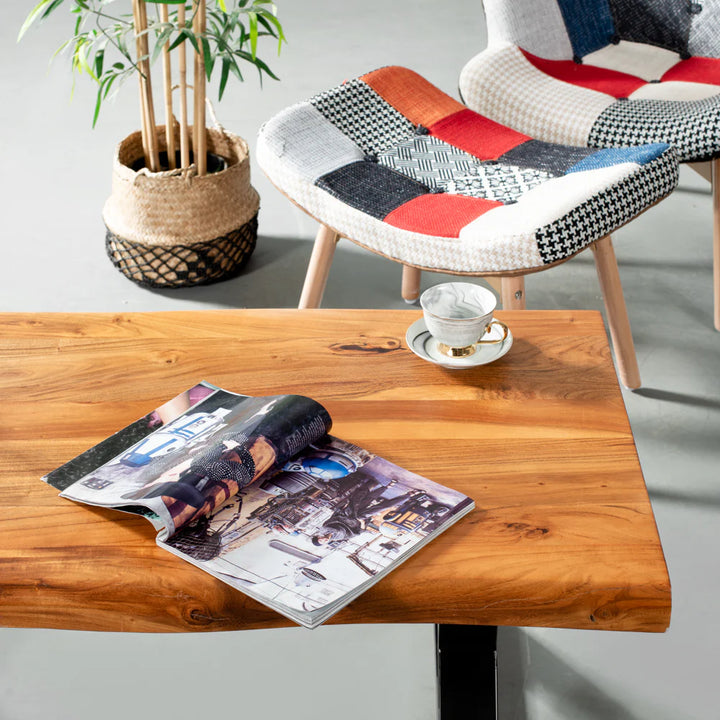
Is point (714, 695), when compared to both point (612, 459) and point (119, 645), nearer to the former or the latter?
point (612, 459)

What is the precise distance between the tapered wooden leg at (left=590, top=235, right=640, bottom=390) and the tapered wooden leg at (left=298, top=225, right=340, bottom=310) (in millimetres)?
422

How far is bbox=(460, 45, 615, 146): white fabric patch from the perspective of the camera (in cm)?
168

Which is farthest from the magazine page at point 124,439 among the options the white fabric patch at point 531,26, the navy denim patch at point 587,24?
the navy denim patch at point 587,24

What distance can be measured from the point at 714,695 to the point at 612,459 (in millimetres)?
409

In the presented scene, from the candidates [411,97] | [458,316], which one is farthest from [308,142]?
[458,316]

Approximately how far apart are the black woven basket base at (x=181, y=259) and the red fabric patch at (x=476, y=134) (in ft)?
1.53

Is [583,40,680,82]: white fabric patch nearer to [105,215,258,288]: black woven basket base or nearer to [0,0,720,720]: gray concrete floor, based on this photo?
[0,0,720,720]: gray concrete floor

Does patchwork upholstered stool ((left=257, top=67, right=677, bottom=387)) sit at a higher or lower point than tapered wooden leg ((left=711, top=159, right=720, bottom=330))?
higher

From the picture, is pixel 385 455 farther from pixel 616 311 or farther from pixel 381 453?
pixel 616 311

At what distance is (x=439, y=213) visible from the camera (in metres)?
1.40


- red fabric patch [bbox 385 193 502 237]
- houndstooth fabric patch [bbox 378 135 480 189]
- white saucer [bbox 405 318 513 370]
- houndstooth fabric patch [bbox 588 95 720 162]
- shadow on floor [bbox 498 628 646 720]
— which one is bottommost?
shadow on floor [bbox 498 628 646 720]

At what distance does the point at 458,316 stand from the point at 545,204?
1.25ft

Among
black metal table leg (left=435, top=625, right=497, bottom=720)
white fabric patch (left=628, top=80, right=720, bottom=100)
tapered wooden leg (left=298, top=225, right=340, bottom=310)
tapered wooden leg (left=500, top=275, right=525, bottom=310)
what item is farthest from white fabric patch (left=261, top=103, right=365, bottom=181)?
black metal table leg (left=435, top=625, right=497, bottom=720)

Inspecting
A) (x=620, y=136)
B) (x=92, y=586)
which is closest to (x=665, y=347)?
(x=620, y=136)
